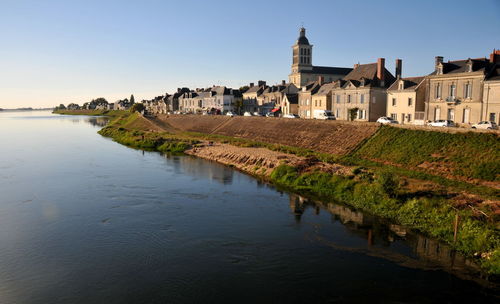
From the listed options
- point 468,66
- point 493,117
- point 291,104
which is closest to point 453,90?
point 468,66

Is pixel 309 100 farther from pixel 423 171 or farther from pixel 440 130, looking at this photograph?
pixel 423 171

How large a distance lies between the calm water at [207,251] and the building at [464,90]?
922 inches

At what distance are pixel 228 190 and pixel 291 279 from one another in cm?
1653

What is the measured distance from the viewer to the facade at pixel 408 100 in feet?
159

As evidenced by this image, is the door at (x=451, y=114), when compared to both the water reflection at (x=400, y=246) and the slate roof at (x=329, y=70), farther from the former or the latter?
the slate roof at (x=329, y=70)

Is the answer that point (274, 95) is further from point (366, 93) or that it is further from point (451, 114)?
point (451, 114)

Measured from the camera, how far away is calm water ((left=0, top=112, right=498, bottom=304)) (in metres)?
15.5

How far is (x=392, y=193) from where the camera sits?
25.9m

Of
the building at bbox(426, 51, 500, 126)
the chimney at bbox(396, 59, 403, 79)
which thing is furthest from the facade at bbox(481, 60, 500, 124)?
the chimney at bbox(396, 59, 403, 79)

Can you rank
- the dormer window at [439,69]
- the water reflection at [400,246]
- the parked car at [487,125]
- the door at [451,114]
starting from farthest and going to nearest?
the dormer window at [439,69], the door at [451,114], the parked car at [487,125], the water reflection at [400,246]

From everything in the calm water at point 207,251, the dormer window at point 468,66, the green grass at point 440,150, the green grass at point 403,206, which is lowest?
the calm water at point 207,251

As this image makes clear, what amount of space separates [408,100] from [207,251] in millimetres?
39993

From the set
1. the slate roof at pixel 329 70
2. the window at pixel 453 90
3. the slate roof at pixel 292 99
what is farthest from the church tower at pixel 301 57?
the window at pixel 453 90

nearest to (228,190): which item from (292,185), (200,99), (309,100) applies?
(292,185)
